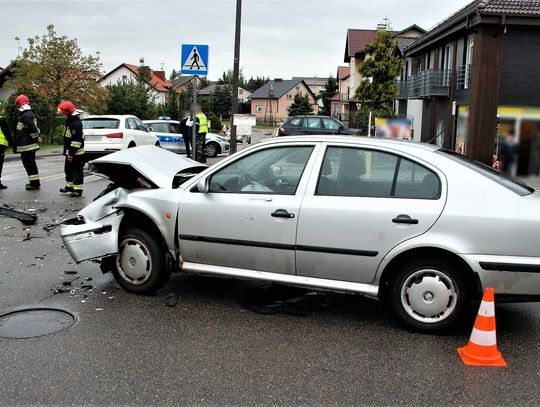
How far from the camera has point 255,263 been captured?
487 centimetres

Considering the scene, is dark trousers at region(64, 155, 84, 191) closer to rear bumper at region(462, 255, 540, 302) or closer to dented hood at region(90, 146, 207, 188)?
dented hood at region(90, 146, 207, 188)

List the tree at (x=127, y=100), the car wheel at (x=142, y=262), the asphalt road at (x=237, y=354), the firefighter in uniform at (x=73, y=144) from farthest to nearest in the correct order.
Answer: the tree at (x=127, y=100)
the firefighter in uniform at (x=73, y=144)
the car wheel at (x=142, y=262)
the asphalt road at (x=237, y=354)

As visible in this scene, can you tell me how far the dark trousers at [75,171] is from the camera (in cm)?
1161

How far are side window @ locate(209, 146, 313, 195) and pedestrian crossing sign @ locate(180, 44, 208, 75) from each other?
679 cm

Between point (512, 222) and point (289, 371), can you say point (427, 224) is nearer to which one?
point (512, 222)

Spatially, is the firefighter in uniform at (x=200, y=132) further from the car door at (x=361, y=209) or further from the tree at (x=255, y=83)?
the tree at (x=255, y=83)

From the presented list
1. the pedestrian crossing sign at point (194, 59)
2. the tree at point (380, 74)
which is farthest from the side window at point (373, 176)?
the tree at point (380, 74)

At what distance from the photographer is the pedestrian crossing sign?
11406 millimetres

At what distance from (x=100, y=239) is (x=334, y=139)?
7.96 feet

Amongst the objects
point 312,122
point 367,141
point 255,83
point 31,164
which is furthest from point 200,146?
point 255,83

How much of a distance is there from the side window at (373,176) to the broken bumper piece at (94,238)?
2.06 meters

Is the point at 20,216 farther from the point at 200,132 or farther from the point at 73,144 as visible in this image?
the point at 200,132

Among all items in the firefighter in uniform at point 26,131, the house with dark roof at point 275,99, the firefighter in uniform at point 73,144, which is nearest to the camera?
the firefighter in uniform at point 73,144

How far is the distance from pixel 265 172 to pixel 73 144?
7.53m
